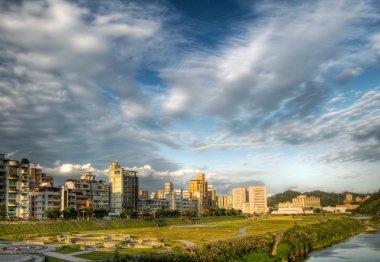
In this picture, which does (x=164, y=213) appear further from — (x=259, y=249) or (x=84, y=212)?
(x=259, y=249)

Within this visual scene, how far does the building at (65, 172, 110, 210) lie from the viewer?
535 feet

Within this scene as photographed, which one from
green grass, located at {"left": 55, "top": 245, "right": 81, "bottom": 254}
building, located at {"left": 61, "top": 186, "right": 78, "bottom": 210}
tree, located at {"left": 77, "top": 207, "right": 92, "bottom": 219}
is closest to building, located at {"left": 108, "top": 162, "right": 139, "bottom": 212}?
building, located at {"left": 61, "top": 186, "right": 78, "bottom": 210}

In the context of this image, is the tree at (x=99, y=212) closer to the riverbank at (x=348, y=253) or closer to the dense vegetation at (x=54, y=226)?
the dense vegetation at (x=54, y=226)

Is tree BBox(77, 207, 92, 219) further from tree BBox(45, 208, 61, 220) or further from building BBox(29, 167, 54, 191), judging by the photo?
building BBox(29, 167, 54, 191)

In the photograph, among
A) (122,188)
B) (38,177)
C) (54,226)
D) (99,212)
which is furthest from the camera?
(122,188)

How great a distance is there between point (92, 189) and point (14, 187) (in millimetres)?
45821

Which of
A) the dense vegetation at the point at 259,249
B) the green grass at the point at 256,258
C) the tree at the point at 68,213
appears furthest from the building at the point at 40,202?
the green grass at the point at 256,258

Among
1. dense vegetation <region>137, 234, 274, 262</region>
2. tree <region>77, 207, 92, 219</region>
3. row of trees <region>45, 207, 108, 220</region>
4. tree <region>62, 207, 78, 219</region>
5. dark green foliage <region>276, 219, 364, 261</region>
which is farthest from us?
tree <region>77, 207, 92, 219</region>

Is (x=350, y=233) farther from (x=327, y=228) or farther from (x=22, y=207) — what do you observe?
(x=22, y=207)

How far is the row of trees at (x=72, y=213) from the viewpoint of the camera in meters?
124

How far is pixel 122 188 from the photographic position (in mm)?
185375

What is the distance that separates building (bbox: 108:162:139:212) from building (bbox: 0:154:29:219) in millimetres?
52127

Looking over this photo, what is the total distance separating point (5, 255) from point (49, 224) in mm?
52977

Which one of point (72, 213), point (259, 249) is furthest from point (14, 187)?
point (259, 249)
